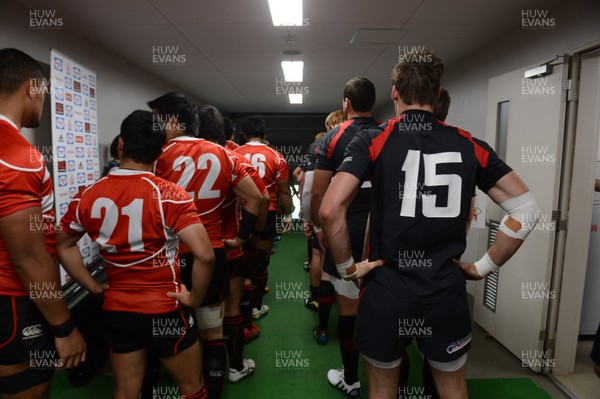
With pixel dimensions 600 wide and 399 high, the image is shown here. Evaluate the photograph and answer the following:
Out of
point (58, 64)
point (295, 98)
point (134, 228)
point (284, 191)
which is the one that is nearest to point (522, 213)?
point (134, 228)

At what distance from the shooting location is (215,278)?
183cm

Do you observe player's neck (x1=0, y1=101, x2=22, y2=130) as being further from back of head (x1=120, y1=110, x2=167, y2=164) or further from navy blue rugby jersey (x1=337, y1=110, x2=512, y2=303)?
navy blue rugby jersey (x1=337, y1=110, x2=512, y2=303)

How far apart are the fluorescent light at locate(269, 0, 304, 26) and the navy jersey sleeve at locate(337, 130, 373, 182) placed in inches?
73.0

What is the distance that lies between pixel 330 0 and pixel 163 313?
7.69ft

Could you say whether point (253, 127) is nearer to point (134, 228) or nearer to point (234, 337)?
point (234, 337)

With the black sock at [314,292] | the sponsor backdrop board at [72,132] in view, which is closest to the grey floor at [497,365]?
the black sock at [314,292]

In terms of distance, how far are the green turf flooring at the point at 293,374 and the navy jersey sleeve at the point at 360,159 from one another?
4.79ft

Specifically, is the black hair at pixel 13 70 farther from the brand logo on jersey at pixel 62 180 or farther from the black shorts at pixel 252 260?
the brand logo on jersey at pixel 62 180

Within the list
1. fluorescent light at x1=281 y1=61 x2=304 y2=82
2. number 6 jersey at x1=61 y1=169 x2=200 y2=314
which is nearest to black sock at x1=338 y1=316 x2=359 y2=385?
number 6 jersey at x1=61 y1=169 x2=200 y2=314

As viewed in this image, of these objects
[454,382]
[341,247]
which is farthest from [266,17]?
[454,382]

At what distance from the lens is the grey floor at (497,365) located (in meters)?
2.40

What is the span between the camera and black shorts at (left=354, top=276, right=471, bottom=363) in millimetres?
→ 1239

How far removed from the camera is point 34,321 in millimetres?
1244

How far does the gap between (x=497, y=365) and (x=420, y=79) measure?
7.48ft
